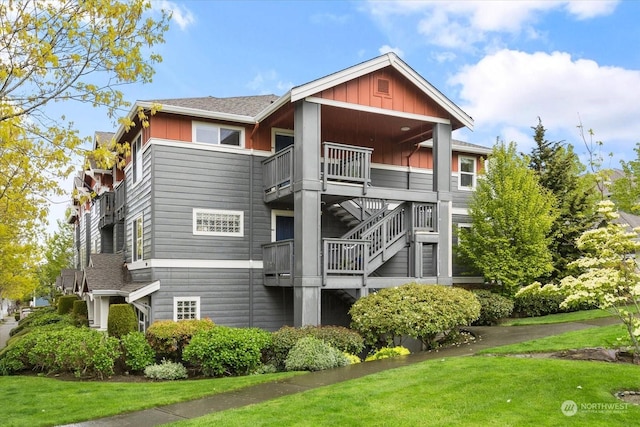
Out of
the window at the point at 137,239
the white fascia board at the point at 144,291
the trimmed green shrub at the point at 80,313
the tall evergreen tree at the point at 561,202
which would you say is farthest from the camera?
the trimmed green shrub at the point at 80,313

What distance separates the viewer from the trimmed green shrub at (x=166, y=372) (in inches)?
548

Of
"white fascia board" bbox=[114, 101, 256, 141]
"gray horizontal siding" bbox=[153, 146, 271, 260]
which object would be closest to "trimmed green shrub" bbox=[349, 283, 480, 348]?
"gray horizontal siding" bbox=[153, 146, 271, 260]

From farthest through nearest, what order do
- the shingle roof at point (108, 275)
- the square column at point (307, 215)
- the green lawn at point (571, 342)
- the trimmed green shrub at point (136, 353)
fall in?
the shingle roof at point (108, 275) < the square column at point (307, 215) < the trimmed green shrub at point (136, 353) < the green lawn at point (571, 342)

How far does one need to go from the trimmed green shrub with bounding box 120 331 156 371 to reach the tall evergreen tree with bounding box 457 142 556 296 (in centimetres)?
1266

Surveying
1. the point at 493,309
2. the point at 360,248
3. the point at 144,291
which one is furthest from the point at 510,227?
the point at 144,291

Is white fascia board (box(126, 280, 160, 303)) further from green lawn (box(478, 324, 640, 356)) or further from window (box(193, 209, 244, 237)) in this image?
green lawn (box(478, 324, 640, 356))

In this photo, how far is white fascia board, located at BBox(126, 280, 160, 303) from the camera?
1698cm

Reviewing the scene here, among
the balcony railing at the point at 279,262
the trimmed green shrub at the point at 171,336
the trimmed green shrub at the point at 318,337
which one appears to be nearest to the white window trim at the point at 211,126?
the balcony railing at the point at 279,262

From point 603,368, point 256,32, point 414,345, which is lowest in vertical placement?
point 414,345

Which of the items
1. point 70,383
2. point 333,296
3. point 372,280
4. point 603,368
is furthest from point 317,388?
point 333,296

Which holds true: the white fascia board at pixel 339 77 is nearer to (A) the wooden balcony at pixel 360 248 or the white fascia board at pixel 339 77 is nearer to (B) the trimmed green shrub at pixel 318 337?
(A) the wooden balcony at pixel 360 248

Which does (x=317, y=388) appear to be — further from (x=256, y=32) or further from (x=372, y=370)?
(x=256, y=32)

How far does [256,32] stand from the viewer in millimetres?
14461

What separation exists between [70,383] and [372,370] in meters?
7.00
